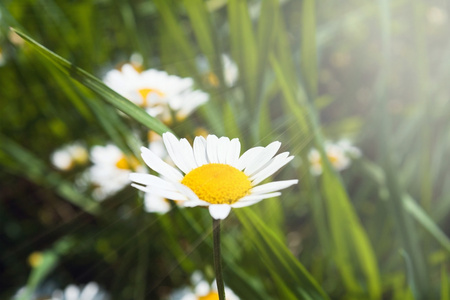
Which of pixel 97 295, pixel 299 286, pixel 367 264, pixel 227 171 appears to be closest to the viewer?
pixel 227 171

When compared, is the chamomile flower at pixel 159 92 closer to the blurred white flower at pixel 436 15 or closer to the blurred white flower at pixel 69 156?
the blurred white flower at pixel 69 156

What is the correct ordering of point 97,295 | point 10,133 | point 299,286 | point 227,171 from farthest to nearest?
1. point 10,133
2. point 97,295
3. point 299,286
4. point 227,171

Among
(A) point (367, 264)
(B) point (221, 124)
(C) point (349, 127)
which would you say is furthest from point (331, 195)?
(C) point (349, 127)

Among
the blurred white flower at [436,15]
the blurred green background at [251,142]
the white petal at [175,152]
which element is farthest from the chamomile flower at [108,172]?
the blurred white flower at [436,15]

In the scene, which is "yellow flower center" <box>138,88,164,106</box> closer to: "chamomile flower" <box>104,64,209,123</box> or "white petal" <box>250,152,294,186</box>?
"chamomile flower" <box>104,64,209,123</box>

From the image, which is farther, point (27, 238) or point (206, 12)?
point (27, 238)

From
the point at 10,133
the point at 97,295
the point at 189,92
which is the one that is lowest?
the point at 97,295

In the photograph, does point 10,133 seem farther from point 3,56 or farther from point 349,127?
point 349,127

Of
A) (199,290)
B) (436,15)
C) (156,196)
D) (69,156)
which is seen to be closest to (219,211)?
(199,290)

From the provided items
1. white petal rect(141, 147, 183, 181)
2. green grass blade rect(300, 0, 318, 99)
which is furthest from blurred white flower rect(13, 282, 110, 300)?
white petal rect(141, 147, 183, 181)
